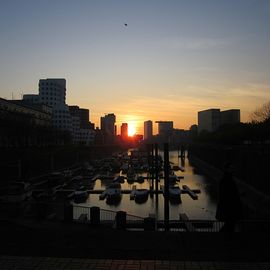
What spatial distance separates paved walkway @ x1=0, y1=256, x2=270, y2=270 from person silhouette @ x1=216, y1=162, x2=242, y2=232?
2.20m

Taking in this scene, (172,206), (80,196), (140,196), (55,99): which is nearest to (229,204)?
(172,206)

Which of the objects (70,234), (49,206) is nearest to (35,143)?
(49,206)

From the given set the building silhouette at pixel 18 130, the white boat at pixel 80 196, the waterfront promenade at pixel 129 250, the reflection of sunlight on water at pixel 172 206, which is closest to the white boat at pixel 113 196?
the reflection of sunlight on water at pixel 172 206

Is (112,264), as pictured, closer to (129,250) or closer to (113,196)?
(129,250)

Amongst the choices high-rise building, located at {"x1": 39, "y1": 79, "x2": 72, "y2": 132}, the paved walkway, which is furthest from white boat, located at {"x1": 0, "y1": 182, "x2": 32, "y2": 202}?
high-rise building, located at {"x1": 39, "y1": 79, "x2": 72, "y2": 132}

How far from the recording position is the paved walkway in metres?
7.67

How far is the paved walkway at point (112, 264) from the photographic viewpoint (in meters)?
7.67

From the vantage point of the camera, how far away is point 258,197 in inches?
1779

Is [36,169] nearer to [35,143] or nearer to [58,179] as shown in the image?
[58,179]

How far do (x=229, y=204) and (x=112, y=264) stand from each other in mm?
3636

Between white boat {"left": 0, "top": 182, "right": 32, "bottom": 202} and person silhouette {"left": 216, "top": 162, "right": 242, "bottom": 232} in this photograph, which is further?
white boat {"left": 0, "top": 182, "right": 32, "bottom": 202}

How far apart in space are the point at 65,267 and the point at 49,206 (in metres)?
12.1

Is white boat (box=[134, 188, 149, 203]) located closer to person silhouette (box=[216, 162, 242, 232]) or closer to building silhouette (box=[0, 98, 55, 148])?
building silhouette (box=[0, 98, 55, 148])

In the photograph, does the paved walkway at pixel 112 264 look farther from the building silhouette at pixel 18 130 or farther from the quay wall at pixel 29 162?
the building silhouette at pixel 18 130
